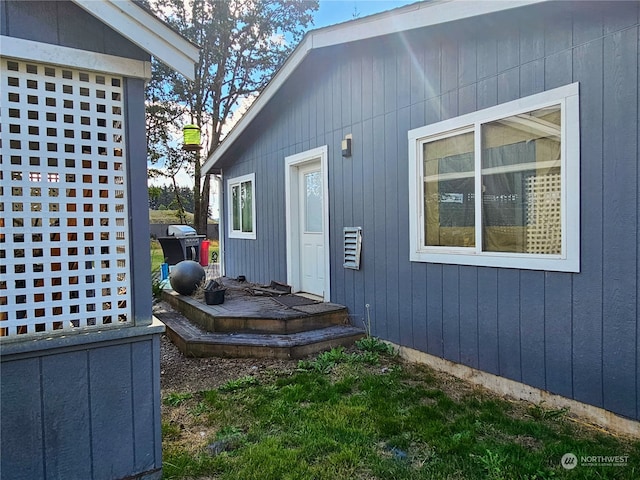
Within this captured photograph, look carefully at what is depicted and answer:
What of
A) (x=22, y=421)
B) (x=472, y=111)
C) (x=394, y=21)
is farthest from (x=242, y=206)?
(x=22, y=421)

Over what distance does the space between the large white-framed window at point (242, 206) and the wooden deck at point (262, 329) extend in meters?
2.42

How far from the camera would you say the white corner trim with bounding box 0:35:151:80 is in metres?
2.01

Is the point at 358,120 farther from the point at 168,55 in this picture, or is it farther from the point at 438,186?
the point at 168,55

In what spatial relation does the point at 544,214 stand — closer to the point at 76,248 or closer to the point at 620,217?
the point at 620,217

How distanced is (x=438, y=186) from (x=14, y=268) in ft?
11.1

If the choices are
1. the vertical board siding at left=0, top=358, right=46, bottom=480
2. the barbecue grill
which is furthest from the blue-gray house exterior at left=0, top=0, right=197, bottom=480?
the barbecue grill

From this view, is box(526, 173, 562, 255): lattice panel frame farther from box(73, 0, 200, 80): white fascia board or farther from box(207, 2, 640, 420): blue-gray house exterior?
box(73, 0, 200, 80): white fascia board

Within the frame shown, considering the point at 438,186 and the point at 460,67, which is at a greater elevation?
the point at 460,67

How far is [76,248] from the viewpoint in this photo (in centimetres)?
224

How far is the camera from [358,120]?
198 inches

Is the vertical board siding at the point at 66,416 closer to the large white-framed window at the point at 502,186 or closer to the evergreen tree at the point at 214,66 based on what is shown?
the large white-framed window at the point at 502,186

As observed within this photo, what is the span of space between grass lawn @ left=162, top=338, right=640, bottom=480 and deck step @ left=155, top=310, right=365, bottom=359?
54 centimetres

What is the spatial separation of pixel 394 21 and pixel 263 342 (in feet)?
11.1

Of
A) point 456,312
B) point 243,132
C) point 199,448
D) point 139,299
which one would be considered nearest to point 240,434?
point 199,448
